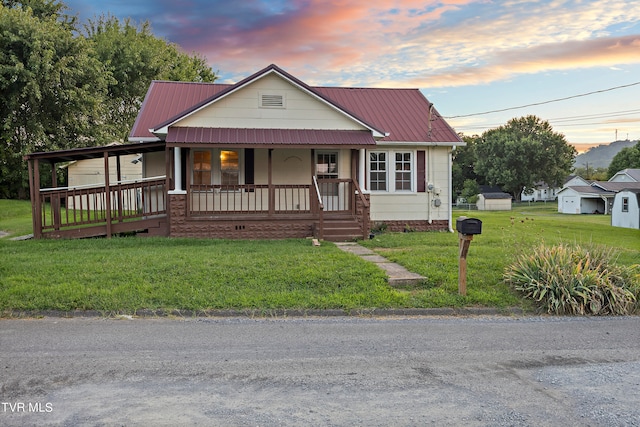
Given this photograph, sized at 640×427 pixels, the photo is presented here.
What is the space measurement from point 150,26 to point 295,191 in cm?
2962

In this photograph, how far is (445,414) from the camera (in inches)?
153

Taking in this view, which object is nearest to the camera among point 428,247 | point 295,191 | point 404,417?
point 404,417

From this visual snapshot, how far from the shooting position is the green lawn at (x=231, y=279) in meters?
7.28

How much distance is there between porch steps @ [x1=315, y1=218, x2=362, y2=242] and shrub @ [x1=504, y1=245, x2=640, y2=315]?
6.05 meters

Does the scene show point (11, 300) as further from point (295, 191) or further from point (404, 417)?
point (295, 191)

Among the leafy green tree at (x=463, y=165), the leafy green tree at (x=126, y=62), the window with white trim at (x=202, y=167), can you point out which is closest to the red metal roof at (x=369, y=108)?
the window with white trim at (x=202, y=167)

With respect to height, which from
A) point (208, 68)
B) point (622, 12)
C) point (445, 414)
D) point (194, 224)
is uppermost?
point (208, 68)

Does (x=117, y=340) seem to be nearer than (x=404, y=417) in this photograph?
No

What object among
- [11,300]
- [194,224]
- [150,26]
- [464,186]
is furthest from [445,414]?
[464,186]

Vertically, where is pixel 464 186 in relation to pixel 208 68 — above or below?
below

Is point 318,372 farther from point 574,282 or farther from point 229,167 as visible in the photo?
point 229,167

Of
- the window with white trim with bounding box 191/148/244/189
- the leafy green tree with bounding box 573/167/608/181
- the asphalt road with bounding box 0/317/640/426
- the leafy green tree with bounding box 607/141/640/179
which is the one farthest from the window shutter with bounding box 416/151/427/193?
the leafy green tree with bounding box 573/167/608/181

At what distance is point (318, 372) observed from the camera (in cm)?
481

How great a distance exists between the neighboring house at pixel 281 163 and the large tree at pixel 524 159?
196ft
